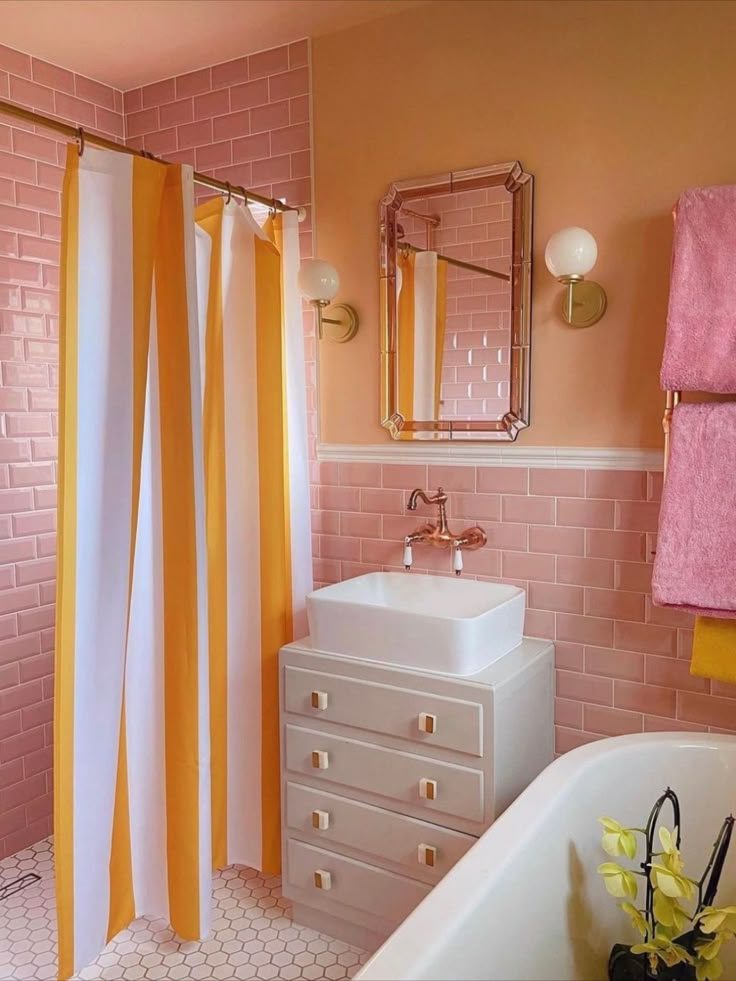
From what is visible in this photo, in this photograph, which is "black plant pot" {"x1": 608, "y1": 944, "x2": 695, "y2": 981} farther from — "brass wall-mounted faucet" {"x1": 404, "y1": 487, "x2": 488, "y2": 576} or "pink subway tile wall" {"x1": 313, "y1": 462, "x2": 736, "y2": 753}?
"brass wall-mounted faucet" {"x1": 404, "y1": 487, "x2": 488, "y2": 576}

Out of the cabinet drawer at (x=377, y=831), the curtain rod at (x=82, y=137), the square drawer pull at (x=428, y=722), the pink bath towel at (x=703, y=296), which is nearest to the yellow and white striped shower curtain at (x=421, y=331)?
the curtain rod at (x=82, y=137)

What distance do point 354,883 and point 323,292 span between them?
66.3 inches

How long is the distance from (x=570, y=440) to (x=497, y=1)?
123 cm

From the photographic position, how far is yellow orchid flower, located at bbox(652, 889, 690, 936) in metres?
1.53

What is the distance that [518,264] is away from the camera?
90.4 inches

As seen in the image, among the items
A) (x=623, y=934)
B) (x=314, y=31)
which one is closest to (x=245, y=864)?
(x=623, y=934)

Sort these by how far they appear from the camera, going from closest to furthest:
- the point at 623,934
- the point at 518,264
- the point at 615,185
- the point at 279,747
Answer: the point at 623,934
the point at 615,185
the point at 518,264
the point at 279,747

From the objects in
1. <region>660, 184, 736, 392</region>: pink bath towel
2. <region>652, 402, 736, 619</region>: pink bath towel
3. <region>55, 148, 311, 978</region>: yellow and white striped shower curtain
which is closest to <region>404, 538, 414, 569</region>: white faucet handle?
<region>55, 148, 311, 978</region>: yellow and white striped shower curtain

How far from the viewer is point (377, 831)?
7.13ft

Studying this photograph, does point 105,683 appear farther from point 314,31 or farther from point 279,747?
point 314,31

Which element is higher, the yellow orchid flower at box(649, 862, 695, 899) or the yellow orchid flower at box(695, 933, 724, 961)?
the yellow orchid flower at box(649, 862, 695, 899)

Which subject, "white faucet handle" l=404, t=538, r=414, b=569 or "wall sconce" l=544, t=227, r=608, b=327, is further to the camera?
"white faucet handle" l=404, t=538, r=414, b=569

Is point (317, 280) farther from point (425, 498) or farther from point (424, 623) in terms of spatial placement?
point (424, 623)

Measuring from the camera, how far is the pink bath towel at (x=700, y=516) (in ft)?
6.15
